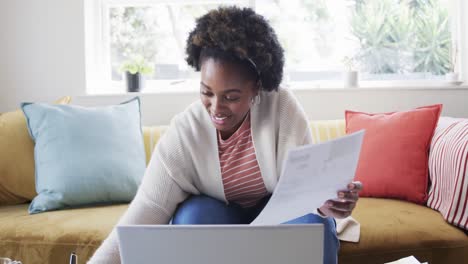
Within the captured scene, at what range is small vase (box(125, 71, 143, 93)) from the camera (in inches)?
106

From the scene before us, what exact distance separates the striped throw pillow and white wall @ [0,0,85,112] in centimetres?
174

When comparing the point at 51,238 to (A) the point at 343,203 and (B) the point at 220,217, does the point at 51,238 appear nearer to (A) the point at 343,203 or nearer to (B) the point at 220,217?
(B) the point at 220,217

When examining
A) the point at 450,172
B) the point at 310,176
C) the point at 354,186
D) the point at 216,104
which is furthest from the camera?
the point at 450,172

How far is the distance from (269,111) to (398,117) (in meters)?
0.90

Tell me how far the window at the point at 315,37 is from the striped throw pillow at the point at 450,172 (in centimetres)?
80

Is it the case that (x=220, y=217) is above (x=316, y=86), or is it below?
below

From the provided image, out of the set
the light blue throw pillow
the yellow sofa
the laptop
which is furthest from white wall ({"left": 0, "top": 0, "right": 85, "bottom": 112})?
the laptop

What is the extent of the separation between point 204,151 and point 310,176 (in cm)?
51

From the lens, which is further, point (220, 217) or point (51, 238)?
point (51, 238)

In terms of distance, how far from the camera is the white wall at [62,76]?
2572mm

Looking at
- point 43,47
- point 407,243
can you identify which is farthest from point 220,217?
point 43,47

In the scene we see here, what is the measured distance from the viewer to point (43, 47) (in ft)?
8.69

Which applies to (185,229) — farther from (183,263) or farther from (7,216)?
(7,216)

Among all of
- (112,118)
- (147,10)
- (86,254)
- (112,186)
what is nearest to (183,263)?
(86,254)
